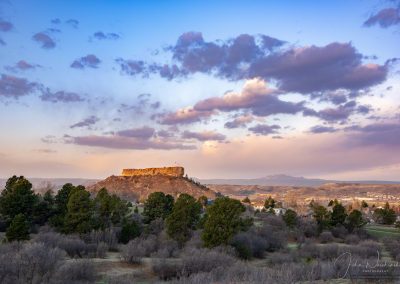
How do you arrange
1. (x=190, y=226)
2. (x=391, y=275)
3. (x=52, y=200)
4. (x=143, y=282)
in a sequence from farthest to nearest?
(x=52, y=200) < (x=190, y=226) < (x=143, y=282) < (x=391, y=275)

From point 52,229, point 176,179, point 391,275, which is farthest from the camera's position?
point 176,179

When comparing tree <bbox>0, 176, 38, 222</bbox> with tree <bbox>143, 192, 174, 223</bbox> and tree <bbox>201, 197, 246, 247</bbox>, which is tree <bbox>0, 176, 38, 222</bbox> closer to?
tree <bbox>143, 192, 174, 223</bbox>

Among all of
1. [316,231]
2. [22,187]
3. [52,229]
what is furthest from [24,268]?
[316,231]

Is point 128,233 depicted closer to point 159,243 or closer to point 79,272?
point 159,243

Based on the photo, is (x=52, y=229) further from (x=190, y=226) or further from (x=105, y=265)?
(x=105, y=265)

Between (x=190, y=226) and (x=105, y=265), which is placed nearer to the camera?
(x=105, y=265)

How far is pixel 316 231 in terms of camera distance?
53.1 metres

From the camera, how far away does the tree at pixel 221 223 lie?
30672 millimetres

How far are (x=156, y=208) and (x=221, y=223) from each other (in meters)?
18.1

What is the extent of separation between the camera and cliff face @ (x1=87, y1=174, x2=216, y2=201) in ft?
414

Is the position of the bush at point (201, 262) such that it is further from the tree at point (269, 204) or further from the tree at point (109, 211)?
the tree at point (269, 204)

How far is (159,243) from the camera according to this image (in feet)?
104

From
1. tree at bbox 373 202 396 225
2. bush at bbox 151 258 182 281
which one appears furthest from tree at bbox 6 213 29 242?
tree at bbox 373 202 396 225

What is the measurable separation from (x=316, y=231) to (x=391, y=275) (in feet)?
135
